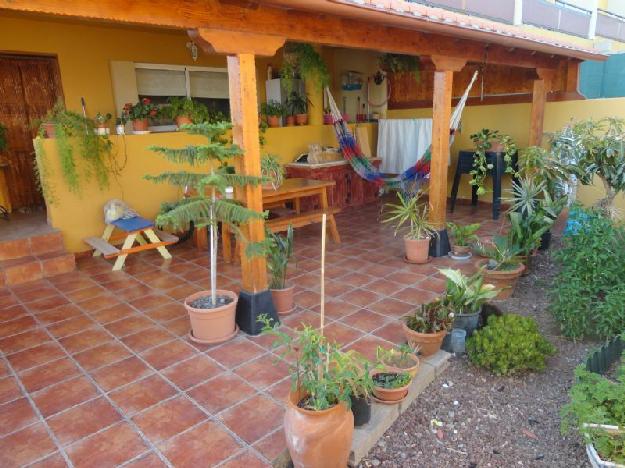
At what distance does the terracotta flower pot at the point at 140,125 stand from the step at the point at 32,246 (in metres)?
1.40

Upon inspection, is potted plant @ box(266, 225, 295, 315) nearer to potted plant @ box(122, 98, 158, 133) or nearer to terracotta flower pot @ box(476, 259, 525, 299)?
terracotta flower pot @ box(476, 259, 525, 299)

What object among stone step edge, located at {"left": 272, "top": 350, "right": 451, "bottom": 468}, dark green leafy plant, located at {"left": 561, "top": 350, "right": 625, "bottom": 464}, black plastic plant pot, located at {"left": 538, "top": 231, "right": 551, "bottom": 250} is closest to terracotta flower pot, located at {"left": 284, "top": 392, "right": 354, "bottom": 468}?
stone step edge, located at {"left": 272, "top": 350, "right": 451, "bottom": 468}

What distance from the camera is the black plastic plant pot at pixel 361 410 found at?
198cm

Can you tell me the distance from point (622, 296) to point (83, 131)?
460cm

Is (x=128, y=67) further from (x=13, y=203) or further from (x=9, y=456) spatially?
(x=9, y=456)

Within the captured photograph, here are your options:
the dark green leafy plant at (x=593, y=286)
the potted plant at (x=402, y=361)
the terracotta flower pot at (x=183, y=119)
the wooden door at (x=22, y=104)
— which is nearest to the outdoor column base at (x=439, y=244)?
the dark green leafy plant at (x=593, y=286)

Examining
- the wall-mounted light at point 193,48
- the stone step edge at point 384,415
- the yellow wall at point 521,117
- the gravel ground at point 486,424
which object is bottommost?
the gravel ground at point 486,424

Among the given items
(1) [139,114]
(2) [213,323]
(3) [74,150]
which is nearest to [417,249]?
(2) [213,323]

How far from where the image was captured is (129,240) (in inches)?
169

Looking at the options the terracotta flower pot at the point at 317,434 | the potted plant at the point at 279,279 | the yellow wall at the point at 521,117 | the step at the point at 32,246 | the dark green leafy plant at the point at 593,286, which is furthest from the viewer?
the yellow wall at the point at 521,117

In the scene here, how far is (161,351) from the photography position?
2.77 meters

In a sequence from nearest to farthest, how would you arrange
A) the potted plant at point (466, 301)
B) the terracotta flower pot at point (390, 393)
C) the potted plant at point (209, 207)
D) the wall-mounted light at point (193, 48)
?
1. the terracotta flower pot at point (390, 393)
2. the potted plant at point (209, 207)
3. the potted plant at point (466, 301)
4. the wall-mounted light at point (193, 48)

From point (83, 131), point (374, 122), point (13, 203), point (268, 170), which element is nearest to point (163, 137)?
point (83, 131)

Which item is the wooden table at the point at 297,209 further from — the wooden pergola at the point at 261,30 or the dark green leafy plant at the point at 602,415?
the dark green leafy plant at the point at 602,415
